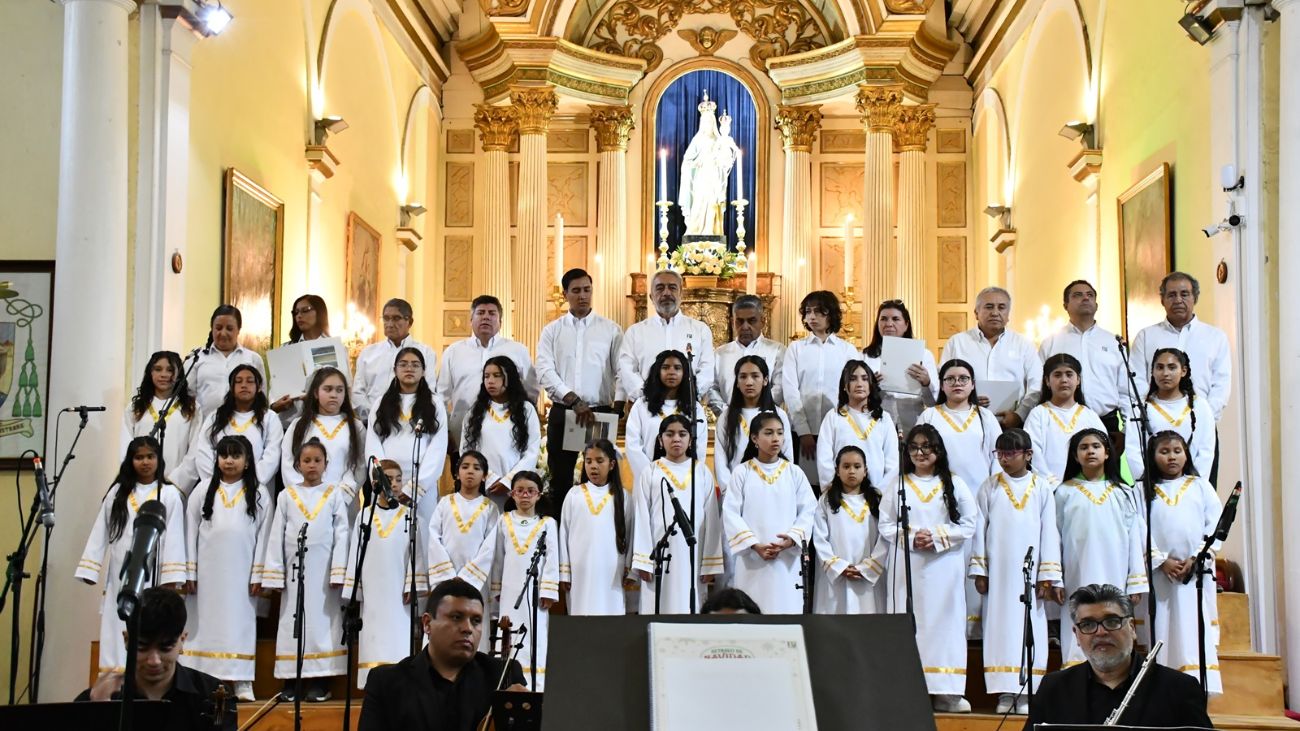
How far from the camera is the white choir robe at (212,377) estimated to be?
7488 mm

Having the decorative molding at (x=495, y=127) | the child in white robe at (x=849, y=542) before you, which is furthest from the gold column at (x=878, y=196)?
the child in white robe at (x=849, y=542)

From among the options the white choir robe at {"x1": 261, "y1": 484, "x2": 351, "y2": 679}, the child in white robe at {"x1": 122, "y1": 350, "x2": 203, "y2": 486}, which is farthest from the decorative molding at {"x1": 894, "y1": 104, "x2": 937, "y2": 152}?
the white choir robe at {"x1": 261, "y1": 484, "x2": 351, "y2": 679}

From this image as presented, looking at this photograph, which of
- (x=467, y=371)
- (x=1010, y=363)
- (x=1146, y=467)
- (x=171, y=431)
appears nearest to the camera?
(x=1146, y=467)

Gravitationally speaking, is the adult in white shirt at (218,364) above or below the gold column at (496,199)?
below

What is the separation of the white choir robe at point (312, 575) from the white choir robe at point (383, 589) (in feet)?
0.25

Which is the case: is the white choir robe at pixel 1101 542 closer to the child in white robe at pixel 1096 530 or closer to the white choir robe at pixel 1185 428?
the child in white robe at pixel 1096 530

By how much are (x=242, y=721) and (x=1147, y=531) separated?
445cm

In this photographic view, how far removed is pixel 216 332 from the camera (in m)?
7.57

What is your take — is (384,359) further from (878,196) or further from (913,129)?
(913,129)

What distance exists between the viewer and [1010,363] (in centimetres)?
779

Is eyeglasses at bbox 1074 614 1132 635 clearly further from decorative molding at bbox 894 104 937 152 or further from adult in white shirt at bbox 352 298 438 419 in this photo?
decorative molding at bbox 894 104 937 152

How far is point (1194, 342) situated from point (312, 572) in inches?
200

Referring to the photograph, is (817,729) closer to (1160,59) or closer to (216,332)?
(216,332)

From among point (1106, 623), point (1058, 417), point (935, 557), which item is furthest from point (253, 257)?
point (1106, 623)
